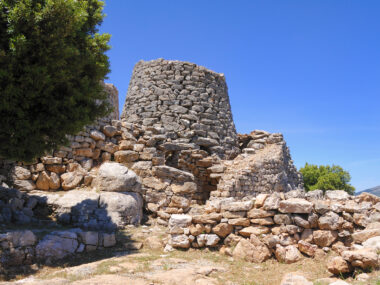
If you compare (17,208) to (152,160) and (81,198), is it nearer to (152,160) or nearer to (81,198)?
(81,198)

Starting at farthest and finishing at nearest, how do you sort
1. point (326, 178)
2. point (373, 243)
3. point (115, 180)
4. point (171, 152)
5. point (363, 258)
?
point (326, 178) < point (171, 152) < point (115, 180) < point (373, 243) < point (363, 258)

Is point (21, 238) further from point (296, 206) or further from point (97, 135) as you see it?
point (296, 206)

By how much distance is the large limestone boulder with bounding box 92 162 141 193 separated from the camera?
26.5 feet

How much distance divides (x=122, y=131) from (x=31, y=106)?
14.7 ft

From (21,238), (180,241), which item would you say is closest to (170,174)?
(180,241)

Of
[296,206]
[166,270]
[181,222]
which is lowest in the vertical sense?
[166,270]

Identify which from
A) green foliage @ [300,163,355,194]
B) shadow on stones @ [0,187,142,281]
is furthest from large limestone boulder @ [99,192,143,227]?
green foliage @ [300,163,355,194]

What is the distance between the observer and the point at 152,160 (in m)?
9.91

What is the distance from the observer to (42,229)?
6172mm

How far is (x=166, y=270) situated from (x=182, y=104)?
8.18 metres

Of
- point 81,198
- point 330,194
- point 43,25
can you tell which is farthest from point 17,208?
point 330,194

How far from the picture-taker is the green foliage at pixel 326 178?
24.1 meters

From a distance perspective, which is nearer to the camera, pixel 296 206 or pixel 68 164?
pixel 296 206

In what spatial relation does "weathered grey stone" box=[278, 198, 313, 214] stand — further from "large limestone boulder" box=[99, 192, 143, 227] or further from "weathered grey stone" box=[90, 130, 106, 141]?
"weathered grey stone" box=[90, 130, 106, 141]
